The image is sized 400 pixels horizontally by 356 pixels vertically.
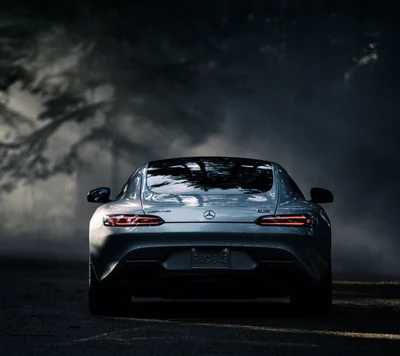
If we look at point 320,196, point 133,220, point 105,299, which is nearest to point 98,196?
point 105,299

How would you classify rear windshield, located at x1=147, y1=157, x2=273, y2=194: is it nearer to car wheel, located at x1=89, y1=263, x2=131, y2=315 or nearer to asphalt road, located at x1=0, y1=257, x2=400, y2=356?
car wheel, located at x1=89, y1=263, x2=131, y2=315

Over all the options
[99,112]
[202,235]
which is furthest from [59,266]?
[99,112]

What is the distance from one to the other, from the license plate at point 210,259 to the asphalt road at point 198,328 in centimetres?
48

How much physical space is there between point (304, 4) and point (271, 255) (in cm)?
3650

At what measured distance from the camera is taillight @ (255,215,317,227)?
10.7m

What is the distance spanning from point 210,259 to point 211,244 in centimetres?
13

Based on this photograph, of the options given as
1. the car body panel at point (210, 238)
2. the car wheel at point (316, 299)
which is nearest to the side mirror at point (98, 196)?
the car body panel at point (210, 238)

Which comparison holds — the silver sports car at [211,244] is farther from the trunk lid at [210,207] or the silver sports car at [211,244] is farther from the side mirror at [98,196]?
the side mirror at [98,196]

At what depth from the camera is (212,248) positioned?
1066 cm

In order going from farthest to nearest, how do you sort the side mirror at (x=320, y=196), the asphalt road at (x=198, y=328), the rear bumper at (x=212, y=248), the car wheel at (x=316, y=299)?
the side mirror at (x=320, y=196) → the car wheel at (x=316, y=299) → the rear bumper at (x=212, y=248) → the asphalt road at (x=198, y=328)

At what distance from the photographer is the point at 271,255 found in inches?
420

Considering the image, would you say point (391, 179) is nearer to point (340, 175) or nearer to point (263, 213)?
point (340, 175)

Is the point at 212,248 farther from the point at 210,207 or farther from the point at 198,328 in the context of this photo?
the point at 198,328

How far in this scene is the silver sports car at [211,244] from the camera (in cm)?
1066
